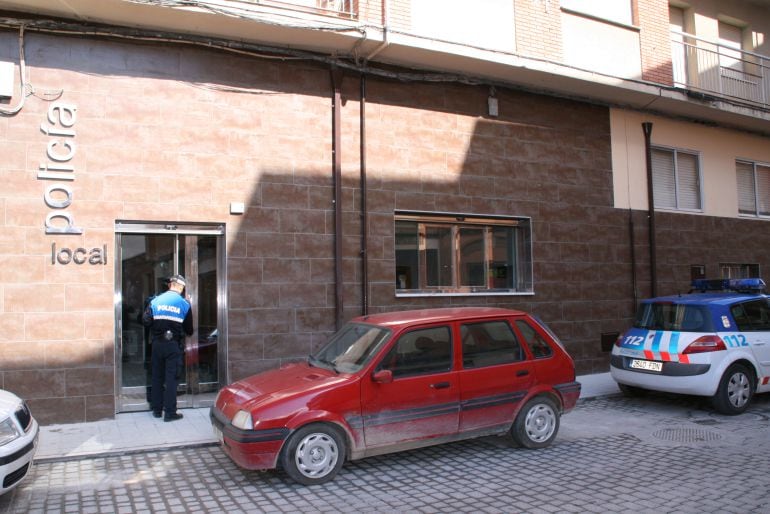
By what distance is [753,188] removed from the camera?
14516mm

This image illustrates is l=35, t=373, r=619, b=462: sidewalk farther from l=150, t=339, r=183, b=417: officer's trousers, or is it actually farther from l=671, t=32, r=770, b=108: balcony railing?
l=671, t=32, r=770, b=108: balcony railing

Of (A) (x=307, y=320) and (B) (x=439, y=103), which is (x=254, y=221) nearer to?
(A) (x=307, y=320)

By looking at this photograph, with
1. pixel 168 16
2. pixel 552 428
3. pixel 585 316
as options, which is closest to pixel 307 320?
pixel 552 428

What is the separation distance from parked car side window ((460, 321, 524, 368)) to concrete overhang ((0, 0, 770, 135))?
4.94 m

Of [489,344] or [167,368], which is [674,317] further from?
[167,368]

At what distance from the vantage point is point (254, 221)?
8836 mm

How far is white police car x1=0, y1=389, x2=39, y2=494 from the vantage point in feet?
15.4

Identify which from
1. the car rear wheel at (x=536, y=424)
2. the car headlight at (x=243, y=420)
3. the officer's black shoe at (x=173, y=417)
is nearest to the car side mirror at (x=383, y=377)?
the car headlight at (x=243, y=420)

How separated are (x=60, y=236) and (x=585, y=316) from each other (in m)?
8.98

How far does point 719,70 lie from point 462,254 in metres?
7.75

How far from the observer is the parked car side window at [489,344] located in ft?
20.2

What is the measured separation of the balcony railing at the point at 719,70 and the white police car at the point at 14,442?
12.5m

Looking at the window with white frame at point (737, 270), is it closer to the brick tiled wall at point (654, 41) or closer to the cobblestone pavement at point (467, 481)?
the brick tiled wall at point (654, 41)

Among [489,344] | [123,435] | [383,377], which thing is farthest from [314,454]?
[123,435]
